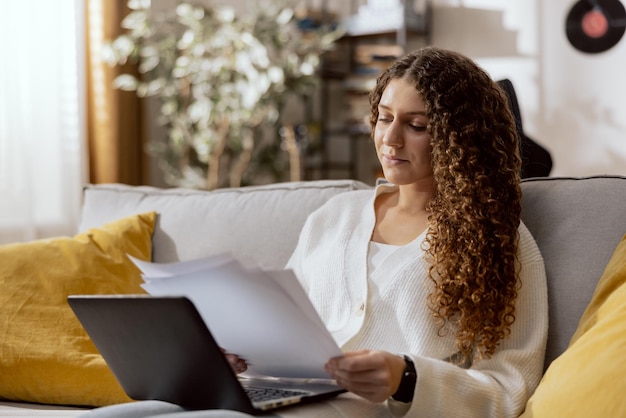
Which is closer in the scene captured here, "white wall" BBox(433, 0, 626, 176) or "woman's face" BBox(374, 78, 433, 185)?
"woman's face" BBox(374, 78, 433, 185)

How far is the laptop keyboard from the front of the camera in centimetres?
114

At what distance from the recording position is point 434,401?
3.86ft

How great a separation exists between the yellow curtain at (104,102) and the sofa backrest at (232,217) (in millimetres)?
1864

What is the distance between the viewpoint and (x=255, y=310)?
42.3 inches

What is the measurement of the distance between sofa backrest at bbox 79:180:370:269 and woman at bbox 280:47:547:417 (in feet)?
1.23

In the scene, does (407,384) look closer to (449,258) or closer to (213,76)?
(449,258)

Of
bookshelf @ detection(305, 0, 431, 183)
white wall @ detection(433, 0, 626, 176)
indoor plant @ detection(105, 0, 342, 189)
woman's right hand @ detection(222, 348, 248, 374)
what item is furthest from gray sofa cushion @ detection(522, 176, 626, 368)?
bookshelf @ detection(305, 0, 431, 183)

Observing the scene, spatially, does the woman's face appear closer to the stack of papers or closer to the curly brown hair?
the curly brown hair

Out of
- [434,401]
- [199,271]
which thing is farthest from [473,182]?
[199,271]

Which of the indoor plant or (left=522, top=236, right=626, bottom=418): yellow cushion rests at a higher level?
the indoor plant

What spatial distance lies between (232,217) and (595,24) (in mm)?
2819

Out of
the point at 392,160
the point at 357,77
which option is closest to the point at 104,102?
the point at 357,77

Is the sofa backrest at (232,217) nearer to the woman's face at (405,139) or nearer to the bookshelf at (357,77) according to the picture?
the woman's face at (405,139)

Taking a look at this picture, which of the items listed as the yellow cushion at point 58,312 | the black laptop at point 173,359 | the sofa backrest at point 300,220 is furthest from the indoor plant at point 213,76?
the black laptop at point 173,359
